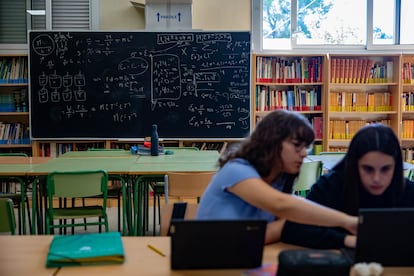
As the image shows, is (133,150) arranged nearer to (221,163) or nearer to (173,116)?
(173,116)

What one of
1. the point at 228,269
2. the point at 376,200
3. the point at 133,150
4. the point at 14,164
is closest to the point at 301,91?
the point at 133,150

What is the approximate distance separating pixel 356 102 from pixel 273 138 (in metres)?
4.60

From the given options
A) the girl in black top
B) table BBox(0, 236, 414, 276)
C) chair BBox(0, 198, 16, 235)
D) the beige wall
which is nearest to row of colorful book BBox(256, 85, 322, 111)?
the beige wall

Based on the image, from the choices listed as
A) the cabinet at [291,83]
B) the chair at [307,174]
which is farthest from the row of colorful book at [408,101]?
the chair at [307,174]

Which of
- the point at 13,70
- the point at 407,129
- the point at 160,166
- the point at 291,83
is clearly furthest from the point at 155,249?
the point at 407,129

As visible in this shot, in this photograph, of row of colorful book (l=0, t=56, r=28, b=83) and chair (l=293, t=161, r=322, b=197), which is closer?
chair (l=293, t=161, r=322, b=197)

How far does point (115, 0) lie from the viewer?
6.14m

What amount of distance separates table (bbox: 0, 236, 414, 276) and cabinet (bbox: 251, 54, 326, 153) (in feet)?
14.3

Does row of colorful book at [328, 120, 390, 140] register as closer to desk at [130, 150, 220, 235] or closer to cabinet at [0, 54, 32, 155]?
desk at [130, 150, 220, 235]

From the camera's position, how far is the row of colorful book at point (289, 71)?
19.9ft

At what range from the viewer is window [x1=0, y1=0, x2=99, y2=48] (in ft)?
20.0

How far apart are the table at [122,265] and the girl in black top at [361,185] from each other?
0.27ft

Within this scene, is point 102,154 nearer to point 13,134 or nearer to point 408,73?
point 13,134

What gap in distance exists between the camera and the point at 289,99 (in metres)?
6.08
